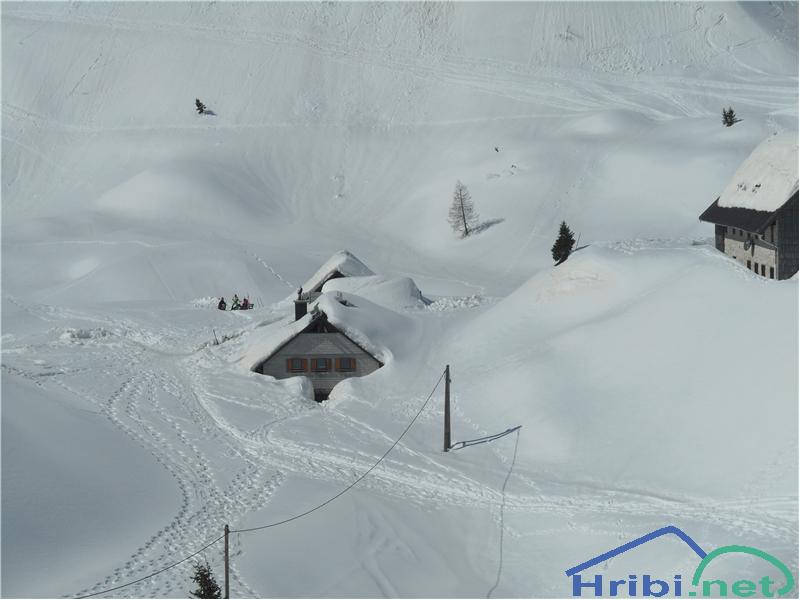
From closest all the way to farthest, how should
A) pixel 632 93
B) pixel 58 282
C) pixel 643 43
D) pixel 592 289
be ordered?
pixel 592 289, pixel 58 282, pixel 632 93, pixel 643 43

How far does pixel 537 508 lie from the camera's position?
2820 centimetres

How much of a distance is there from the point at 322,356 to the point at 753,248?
50.8 feet

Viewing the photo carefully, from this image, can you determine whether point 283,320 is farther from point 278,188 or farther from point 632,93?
point 632,93

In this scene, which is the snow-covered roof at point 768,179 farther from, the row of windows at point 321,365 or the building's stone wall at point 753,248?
the row of windows at point 321,365

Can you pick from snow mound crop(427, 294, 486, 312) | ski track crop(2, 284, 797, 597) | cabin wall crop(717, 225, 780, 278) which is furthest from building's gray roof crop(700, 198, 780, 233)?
snow mound crop(427, 294, 486, 312)

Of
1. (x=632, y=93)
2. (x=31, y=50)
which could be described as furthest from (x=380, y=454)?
(x=31, y=50)

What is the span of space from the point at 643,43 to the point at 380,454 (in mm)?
77542

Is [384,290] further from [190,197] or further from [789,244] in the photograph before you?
[190,197]

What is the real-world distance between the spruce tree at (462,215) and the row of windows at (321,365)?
34380mm

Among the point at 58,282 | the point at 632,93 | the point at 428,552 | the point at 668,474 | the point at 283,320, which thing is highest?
the point at 632,93

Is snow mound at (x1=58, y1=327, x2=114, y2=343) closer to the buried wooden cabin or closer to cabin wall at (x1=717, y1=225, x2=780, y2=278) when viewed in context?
the buried wooden cabin

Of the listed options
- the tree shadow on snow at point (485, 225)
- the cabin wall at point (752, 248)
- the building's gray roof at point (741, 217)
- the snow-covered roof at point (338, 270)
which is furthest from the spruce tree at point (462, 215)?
the cabin wall at point (752, 248)

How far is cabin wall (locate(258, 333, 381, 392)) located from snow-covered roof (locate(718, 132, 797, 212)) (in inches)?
569

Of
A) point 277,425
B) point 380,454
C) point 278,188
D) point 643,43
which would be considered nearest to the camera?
point 380,454
